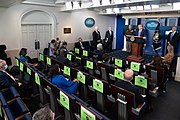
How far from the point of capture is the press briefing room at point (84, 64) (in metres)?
2.47

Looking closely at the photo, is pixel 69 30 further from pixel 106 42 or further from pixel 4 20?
pixel 4 20

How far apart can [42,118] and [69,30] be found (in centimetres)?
729

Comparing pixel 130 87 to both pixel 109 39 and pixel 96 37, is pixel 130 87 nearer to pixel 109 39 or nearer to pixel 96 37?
pixel 96 37

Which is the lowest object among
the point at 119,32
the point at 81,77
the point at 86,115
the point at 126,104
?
the point at 126,104

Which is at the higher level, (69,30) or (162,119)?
(69,30)

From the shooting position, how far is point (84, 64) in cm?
467

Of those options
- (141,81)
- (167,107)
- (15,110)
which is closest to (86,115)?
(15,110)

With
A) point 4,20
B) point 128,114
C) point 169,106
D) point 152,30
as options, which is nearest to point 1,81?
point 128,114

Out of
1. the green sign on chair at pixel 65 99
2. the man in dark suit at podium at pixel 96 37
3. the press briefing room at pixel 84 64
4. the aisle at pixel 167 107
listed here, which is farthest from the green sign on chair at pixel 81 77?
the man in dark suit at podium at pixel 96 37

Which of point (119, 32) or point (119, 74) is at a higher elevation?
point (119, 32)

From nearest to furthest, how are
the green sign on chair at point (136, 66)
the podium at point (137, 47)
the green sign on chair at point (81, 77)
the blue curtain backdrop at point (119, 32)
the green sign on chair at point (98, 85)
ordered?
the green sign on chair at point (98, 85), the green sign on chair at point (81, 77), the green sign on chair at point (136, 66), the podium at point (137, 47), the blue curtain backdrop at point (119, 32)

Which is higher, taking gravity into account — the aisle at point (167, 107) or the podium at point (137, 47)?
the podium at point (137, 47)

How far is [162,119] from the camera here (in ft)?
10.2

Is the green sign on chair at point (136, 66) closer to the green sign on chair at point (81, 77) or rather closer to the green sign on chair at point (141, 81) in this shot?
the green sign on chair at point (141, 81)
